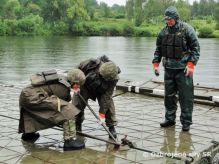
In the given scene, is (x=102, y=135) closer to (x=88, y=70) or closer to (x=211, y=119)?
(x=88, y=70)

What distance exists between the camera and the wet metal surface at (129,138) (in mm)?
5652

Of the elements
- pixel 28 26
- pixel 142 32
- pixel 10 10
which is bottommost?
pixel 142 32

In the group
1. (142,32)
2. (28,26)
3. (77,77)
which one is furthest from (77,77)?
(28,26)

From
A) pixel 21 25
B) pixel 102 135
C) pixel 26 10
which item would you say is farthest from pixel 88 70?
pixel 26 10

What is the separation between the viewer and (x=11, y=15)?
80562 mm

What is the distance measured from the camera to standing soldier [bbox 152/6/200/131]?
679cm

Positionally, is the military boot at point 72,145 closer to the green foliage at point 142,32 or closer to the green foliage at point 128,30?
the green foliage at point 142,32

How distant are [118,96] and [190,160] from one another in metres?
4.89

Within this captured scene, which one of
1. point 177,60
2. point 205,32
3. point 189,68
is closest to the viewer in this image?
point 189,68

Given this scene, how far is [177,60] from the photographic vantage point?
22.9 feet

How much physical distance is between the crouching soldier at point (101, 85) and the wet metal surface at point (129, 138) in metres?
0.47

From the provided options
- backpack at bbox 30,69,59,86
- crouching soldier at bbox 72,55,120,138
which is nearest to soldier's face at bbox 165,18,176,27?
crouching soldier at bbox 72,55,120,138

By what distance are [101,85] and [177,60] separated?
1507mm

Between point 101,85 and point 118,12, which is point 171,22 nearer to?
point 101,85
